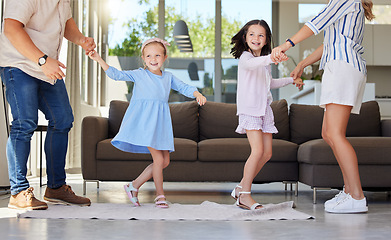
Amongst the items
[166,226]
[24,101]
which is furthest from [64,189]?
[166,226]

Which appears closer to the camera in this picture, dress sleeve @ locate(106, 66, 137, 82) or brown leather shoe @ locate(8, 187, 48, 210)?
brown leather shoe @ locate(8, 187, 48, 210)

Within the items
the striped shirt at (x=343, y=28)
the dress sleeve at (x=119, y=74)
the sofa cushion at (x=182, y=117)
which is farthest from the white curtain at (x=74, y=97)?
the striped shirt at (x=343, y=28)

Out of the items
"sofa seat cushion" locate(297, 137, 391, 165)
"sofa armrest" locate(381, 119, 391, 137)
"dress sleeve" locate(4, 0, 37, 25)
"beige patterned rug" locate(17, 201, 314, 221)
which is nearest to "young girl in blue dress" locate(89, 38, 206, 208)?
"beige patterned rug" locate(17, 201, 314, 221)

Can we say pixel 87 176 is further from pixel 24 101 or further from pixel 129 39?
pixel 129 39

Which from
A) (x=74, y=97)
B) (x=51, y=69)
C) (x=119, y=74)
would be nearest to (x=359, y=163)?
(x=119, y=74)

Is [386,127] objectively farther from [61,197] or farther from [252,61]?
[61,197]

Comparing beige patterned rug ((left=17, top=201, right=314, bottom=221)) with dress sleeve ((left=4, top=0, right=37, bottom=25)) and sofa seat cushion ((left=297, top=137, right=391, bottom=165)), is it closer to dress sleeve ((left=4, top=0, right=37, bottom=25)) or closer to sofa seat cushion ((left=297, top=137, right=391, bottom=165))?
sofa seat cushion ((left=297, top=137, right=391, bottom=165))

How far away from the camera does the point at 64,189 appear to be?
2709 mm

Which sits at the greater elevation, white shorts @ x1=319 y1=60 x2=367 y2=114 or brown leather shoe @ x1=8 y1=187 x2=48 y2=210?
white shorts @ x1=319 y1=60 x2=367 y2=114

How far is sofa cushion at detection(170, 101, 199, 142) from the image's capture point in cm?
403

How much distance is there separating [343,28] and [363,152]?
0.87 metres

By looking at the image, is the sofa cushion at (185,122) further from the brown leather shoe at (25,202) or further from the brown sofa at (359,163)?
the brown leather shoe at (25,202)

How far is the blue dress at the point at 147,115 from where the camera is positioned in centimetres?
269

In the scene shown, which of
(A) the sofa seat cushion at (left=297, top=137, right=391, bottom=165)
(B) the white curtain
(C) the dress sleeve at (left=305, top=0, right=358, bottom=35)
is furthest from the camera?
(B) the white curtain
